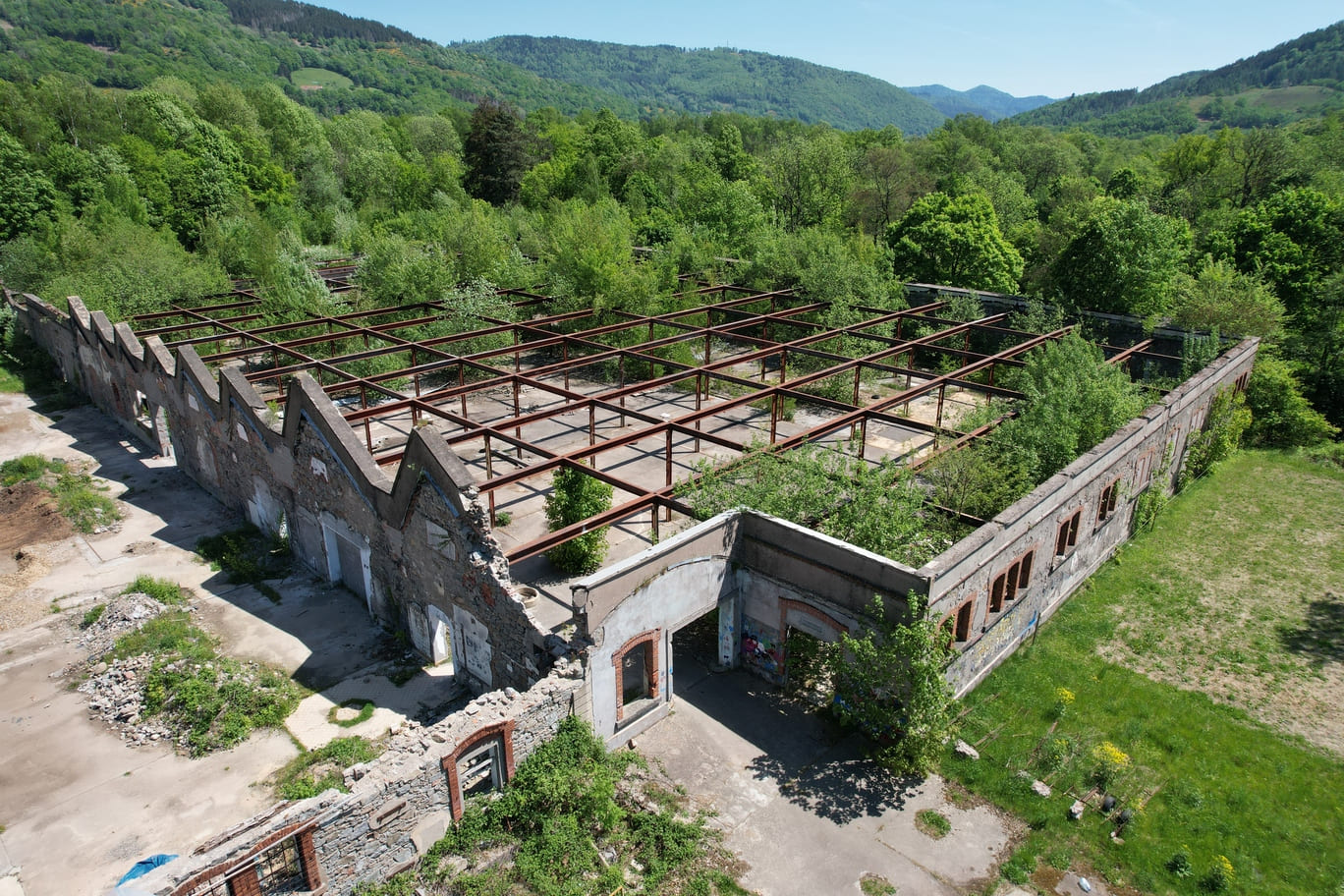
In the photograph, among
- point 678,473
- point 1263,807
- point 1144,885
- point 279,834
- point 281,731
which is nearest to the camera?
point 279,834

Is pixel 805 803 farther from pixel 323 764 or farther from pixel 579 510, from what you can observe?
pixel 579 510

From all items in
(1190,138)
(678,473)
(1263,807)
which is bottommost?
(1263,807)

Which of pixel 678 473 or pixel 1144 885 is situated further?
pixel 678 473

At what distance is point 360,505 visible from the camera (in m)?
16.2

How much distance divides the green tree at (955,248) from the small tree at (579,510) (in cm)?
2591

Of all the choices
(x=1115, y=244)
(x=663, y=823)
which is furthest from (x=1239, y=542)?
(x=663, y=823)

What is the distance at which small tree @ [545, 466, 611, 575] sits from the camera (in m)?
17.4

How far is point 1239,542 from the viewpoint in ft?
68.4

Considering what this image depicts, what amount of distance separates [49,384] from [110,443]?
964cm

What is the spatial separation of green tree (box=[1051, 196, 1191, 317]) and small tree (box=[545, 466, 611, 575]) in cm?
2246

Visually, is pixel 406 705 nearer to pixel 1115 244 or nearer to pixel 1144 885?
pixel 1144 885

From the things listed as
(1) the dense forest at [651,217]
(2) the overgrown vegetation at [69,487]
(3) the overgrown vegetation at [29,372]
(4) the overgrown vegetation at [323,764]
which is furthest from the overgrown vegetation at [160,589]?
(3) the overgrown vegetation at [29,372]

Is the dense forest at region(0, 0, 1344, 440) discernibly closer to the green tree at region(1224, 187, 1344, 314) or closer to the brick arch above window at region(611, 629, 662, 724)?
the green tree at region(1224, 187, 1344, 314)

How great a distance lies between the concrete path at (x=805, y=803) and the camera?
36.3 ft
